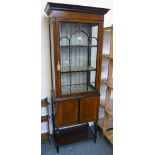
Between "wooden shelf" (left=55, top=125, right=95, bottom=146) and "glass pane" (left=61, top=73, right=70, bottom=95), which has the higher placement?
"glass pane" (left=61, top=73, right=70, bottom=95)

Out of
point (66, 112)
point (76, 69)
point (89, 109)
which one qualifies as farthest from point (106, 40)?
point (66, 112)

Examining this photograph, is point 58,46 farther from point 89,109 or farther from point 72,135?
point 72,135

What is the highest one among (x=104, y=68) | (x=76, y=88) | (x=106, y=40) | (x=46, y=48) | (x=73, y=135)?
(x=106, y=40)

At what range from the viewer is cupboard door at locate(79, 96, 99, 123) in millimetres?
2039

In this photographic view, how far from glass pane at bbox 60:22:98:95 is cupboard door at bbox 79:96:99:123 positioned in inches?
5.3

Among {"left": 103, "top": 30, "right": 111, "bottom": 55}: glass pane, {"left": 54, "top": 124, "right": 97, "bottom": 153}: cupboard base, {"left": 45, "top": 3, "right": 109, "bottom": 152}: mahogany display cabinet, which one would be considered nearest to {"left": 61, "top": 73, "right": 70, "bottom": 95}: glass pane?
{"left": 45, "top": 3, "right": 109, "bottom": 152}: mahogany display cabinet

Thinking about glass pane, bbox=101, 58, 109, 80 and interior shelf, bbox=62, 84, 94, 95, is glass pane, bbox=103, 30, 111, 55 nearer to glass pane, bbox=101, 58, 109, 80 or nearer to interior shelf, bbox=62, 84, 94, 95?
glass pane, bbox=101, 58, 109, 80

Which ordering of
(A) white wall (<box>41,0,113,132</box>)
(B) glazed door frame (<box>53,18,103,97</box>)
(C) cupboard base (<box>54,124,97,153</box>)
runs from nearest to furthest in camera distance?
(B) glazed door frame (<box>53,18,103,97</box>) < (A) white wall (<box>41,0,113,132</box>) < (C) cupboard base (<box>54,124,97,153</box>)

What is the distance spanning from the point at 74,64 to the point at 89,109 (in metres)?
0.61

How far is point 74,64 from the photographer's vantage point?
6.79 ft

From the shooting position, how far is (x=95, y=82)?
6.81ft
